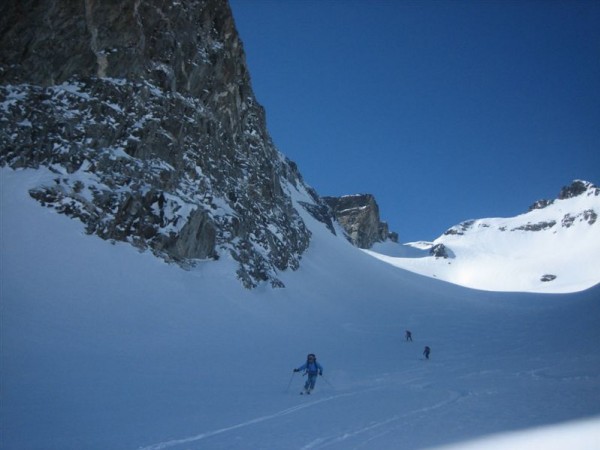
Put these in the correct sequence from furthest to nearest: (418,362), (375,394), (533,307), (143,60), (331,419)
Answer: (533,307)
(143,60)
(418,362)
(375,394)
(331,419)

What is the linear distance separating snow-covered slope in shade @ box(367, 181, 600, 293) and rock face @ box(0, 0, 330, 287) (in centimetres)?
6712

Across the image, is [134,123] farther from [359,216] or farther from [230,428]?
[359,216]

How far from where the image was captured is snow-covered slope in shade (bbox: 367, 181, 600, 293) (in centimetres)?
9988

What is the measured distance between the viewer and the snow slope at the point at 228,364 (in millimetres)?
7906

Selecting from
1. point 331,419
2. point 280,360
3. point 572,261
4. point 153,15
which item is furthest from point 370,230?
point 331,419

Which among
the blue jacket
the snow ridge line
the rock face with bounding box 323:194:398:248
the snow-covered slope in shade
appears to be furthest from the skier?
the rock face with bounding box 323:194:398:248

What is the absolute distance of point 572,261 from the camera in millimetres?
108750

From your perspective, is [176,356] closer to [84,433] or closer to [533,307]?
[84,433]

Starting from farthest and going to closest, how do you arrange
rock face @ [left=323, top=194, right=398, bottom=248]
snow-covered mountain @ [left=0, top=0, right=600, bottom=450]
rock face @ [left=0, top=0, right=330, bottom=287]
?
rock face @ [left=323, top=194, right=398, bottom=248] < rock face @ [left=0, top=0, right=330, bottom=287] < snow-covered mountain @ [left=0, top=0, right=600, bottom=450]

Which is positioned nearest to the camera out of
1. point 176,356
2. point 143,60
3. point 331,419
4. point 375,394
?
point 331,419

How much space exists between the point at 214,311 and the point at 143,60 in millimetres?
20409

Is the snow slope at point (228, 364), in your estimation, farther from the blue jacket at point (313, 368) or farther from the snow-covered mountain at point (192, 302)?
the blue jacket at point (313, 368)

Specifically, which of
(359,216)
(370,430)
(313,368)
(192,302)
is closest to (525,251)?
(359,216)

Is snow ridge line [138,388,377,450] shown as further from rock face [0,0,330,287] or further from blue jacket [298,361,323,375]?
rock face [0,0,330,287]
